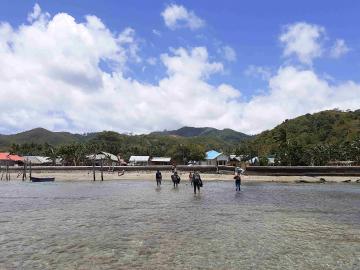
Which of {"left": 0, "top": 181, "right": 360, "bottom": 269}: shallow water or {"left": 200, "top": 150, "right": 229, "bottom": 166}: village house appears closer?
{"left": 0, "top": 181, "right": 360, "bottom": 269}: shallow water

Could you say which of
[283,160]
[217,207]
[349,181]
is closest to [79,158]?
[283,160]

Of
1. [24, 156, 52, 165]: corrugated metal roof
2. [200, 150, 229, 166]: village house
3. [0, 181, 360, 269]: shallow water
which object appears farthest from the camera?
[24, 156, 52, 165]: corrugated metal roof

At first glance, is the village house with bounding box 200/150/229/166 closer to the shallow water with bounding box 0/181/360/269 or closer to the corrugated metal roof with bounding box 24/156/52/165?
the corrugated metal roof with bounding box 24/156/52/165

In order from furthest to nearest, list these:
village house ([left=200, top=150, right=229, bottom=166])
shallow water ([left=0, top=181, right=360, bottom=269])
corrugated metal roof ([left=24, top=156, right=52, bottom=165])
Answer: corrugated metal roof ([left=24, top=156, right=52, bottom=165])
village house ([left=200, top=150, right=229, bottom=166])
shallow water ([left=0, top=181, right=360, bottom=269])

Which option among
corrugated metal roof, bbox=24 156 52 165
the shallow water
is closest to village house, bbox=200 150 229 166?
corrugated metal roof, bbox=24 156 52 165

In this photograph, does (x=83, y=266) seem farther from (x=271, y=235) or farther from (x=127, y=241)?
(x=271, y=235)

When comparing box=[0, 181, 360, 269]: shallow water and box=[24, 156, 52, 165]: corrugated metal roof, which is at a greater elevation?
box=[24, 156, 52, 165]: corrugated metal roof

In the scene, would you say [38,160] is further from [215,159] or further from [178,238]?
[178,238]


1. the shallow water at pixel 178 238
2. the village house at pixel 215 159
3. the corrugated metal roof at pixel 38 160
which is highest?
the corrugated metal roof at pixel 38 160

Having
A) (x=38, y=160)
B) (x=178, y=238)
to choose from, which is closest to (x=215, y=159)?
(x=38, y=160)

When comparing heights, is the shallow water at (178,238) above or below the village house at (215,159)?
below

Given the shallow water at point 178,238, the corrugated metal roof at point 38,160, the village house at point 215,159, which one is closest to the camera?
the shallow water at point 178,238

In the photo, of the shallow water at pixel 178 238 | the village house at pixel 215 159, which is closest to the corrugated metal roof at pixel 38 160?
the village house at pixel 215 159

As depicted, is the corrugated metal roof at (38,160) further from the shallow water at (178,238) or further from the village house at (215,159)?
the shallow water at (178,238)
